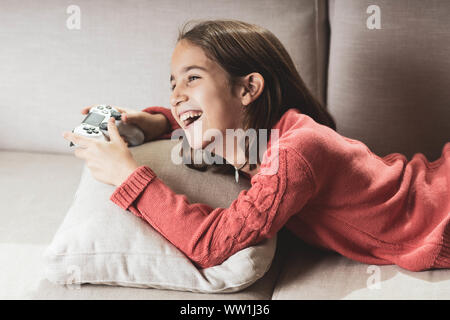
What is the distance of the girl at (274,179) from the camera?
95 centimetres

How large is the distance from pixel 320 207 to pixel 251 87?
283 millimetres

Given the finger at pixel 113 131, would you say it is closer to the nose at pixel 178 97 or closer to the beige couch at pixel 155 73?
the nose at pixel 178 97

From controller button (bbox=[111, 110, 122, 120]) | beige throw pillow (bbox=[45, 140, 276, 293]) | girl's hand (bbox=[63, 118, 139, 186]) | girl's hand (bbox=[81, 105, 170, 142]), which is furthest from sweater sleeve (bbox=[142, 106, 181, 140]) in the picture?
beige throw pillow (bbox=[45, 140, 276, 293])

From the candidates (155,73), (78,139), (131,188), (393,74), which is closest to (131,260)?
(131,188)

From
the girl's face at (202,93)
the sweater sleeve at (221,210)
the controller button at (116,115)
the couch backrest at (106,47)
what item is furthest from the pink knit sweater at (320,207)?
the couch backrest at (106,47)

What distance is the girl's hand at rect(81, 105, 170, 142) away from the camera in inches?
47.9

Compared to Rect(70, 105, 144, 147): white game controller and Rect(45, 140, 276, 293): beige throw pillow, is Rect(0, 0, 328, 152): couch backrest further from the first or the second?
Rect(45, 140, 276, 293): beige throw pillow

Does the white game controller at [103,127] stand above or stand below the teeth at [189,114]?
below

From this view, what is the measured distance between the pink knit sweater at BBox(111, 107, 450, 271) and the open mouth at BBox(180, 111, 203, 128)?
5.6 inches

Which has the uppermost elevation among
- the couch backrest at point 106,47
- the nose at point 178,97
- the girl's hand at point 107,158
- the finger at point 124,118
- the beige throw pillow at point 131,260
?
the couch backrest at point 106,47
